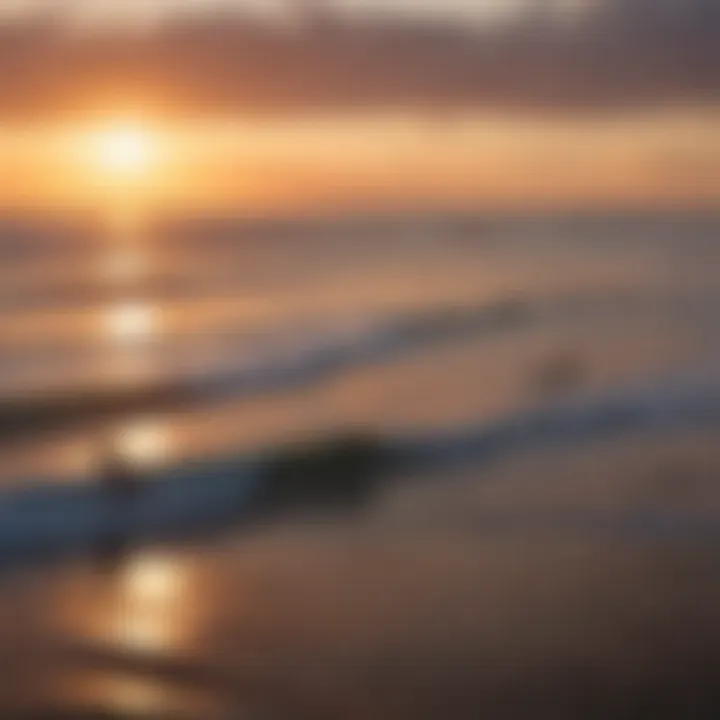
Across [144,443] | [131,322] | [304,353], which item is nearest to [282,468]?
[144,443]

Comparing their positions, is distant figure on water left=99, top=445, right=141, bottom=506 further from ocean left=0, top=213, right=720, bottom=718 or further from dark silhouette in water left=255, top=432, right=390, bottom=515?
dark silhouette in water left=255, top=432, right=390, bottom=515

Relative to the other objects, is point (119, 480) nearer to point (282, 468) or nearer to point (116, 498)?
point (116, 498)

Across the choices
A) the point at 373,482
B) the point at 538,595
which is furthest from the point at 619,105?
the point at 538,595

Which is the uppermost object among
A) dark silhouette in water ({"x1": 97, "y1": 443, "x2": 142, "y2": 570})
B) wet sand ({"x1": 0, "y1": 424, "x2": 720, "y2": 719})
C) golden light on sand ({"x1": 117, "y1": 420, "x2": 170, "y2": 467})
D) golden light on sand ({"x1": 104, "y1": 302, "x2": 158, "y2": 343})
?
golden light on sand ({"x1": 104, "y1": 302, "x2": 158, "y2": 343})

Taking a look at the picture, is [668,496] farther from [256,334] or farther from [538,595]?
[256,334]

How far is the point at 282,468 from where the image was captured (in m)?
4.80

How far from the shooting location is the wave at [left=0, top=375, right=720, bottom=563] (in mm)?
4203

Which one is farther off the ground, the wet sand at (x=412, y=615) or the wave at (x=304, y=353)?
the wave at (x=304, y=353)

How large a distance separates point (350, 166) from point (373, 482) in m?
4.52

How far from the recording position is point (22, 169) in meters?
8.71

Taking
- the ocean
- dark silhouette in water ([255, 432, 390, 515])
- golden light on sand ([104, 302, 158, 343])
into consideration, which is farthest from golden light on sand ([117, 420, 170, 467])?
golden light on sand ([104, 302, 158, 343])

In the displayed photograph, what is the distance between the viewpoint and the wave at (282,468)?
4203 mm

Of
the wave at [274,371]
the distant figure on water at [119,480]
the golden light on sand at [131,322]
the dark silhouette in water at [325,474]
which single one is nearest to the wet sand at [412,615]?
the dark silhouette in water at [325,474]

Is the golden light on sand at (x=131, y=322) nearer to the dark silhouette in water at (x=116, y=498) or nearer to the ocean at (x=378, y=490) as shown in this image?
the ocean at (x=378, y=490)
